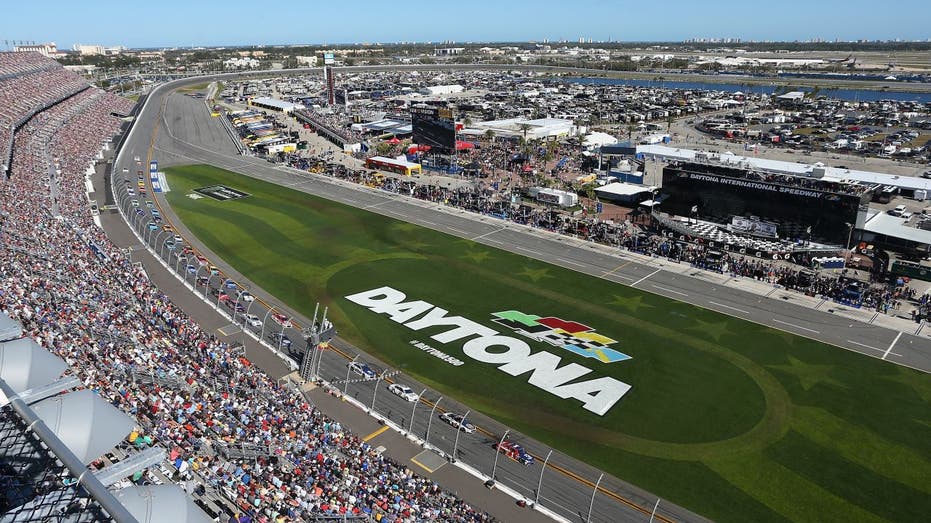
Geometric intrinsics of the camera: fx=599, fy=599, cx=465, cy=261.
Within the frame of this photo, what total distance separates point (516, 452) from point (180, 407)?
16964 millimetres

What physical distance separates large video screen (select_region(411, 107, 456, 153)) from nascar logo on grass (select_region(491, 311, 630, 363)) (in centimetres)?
5893

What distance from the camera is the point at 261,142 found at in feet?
395

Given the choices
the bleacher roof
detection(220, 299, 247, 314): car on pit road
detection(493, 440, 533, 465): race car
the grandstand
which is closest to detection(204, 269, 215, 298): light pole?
detection(220, 299, 247, 314): car on pit road

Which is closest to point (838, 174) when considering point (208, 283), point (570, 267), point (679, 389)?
point (570, 267)

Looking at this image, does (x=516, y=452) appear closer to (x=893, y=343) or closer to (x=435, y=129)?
(x=893, y=343)

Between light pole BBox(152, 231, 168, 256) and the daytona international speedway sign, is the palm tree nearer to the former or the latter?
light pole BBox(152, 231, 168, 256)

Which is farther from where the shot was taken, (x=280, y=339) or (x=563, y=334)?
(x=563, y=334)

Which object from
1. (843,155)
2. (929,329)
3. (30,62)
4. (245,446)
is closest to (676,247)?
(929,329)

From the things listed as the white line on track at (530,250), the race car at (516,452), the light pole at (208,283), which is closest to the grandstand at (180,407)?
the light pole at (208,283)

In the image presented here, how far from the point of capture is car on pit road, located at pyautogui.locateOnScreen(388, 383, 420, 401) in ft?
121

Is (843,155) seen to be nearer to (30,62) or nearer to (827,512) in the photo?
(827,512)

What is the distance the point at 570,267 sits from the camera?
5903cm

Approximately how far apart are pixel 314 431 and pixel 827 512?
25394mm

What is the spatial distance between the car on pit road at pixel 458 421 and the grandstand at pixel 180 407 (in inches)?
209
